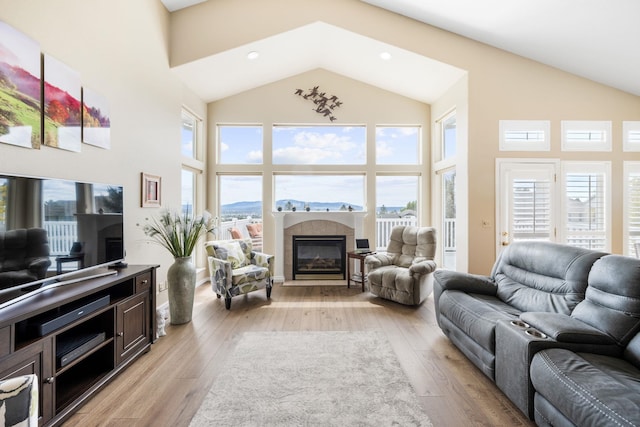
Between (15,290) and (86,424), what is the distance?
958 mm

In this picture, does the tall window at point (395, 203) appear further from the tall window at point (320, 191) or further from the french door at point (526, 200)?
the french door at point (526, 200)

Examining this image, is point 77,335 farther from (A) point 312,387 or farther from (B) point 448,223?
(B) point 448,223

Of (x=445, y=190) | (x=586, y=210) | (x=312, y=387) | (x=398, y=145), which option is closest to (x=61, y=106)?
(x=312, y=387)

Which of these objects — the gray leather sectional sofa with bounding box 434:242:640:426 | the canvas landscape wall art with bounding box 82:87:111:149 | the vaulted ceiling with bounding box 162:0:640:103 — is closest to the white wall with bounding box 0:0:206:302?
the canvas landscape wall art with bounding box 82:87:111:149

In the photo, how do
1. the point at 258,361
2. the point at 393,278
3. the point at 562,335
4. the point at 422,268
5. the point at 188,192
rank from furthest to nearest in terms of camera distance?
the point at 188,192 < the point at 393,278 < the point at 422,268 < the point at 258,361 < the point at 562,335

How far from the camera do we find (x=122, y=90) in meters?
3.17

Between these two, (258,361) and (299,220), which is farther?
(299,220)

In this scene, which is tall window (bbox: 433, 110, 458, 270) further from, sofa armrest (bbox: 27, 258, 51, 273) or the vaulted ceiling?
sofa armrest (bbox: 27, 258, 51, 273)

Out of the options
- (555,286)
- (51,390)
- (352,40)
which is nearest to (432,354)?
(555,286)

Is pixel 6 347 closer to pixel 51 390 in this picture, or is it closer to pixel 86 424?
pixel 51 390

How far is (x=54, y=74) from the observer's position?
2309 mm

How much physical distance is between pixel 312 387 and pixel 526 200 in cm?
408

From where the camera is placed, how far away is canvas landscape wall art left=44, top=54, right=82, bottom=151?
2.25 m

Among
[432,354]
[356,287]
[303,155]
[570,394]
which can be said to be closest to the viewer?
[570,394]
